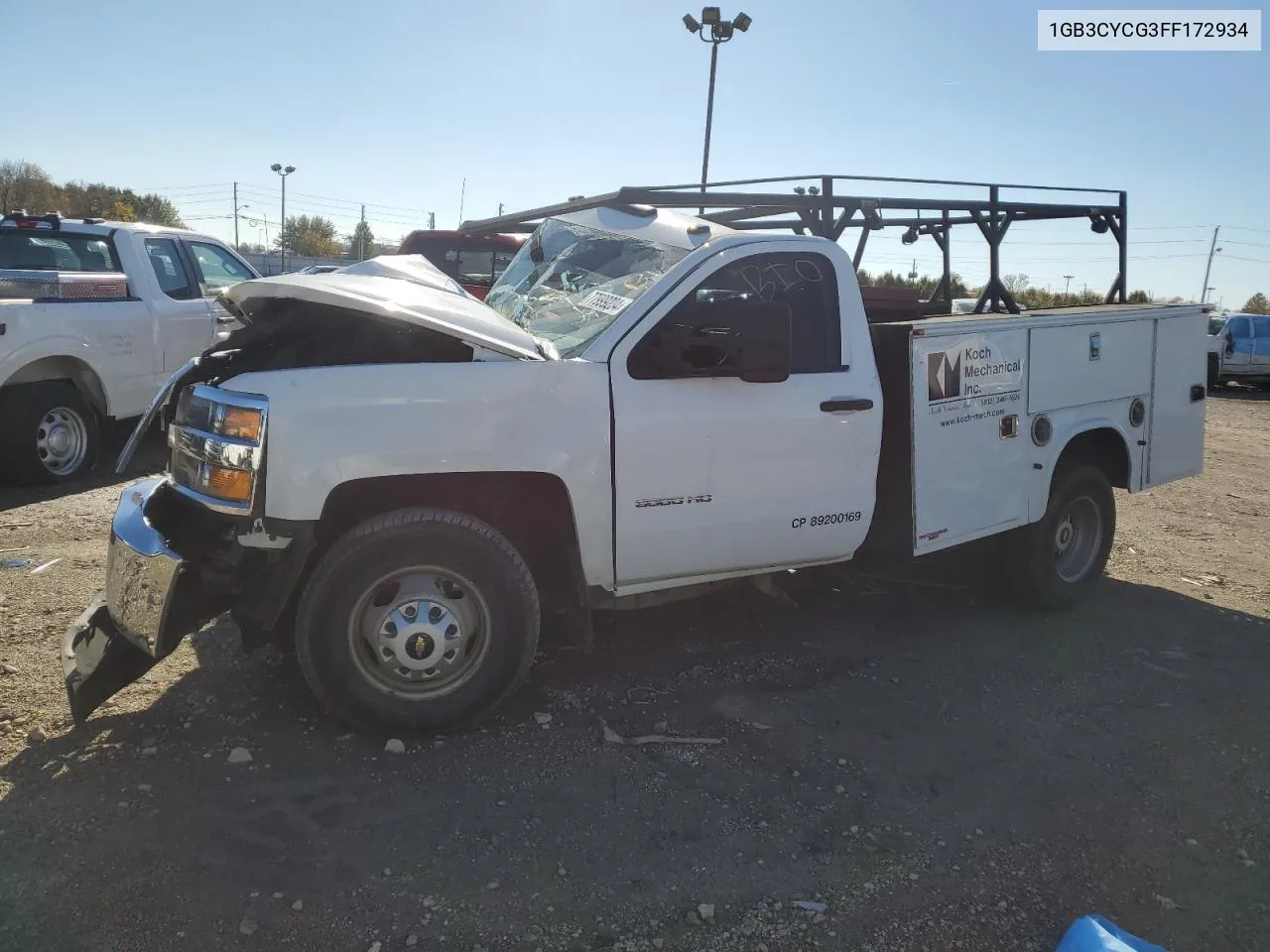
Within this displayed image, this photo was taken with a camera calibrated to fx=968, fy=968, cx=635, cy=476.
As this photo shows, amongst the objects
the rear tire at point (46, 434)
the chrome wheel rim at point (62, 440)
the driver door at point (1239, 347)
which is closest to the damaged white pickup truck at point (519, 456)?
the rear tire at point (46, 434)

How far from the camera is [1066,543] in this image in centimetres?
579

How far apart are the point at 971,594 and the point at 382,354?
3.85m

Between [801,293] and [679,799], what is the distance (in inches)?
88.9

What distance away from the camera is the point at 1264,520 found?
8.09m

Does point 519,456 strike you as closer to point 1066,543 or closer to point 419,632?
point 419,632

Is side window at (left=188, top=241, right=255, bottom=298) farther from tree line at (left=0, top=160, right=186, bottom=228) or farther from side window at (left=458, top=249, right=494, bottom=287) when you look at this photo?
tree line at (left=0, top=160, right=186, bottom=228)

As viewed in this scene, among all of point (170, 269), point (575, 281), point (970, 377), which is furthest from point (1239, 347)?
point (575, 281)

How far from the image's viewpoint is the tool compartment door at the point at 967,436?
14.9 ft

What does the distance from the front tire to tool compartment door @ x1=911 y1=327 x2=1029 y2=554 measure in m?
2.04

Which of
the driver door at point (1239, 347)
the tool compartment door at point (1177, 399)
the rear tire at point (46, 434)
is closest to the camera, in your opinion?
the tool compartment door at point (1177, 399)

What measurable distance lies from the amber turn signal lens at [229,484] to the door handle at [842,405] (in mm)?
2341

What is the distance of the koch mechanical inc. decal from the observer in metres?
4.57

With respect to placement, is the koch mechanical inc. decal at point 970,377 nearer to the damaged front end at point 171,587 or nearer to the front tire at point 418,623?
the front tire at point 418,623

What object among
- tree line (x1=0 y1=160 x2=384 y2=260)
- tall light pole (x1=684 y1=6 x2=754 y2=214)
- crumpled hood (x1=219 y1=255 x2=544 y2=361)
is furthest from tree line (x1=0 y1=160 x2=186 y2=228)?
crumpled hood (x1=219 y1=255 x2=544 y2=361)
